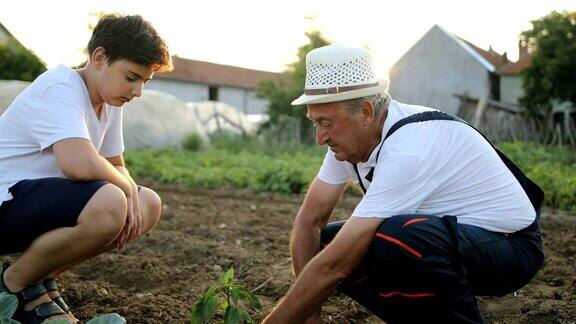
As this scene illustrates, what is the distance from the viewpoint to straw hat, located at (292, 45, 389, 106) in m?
2.38

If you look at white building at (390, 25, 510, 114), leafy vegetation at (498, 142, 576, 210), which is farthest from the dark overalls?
white building at (390, 25, 510, 114)

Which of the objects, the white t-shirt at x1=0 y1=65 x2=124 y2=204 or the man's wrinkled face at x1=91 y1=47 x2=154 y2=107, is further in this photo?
the man's wrinkled face at x1=91 y1=47 x2=154 y2=107

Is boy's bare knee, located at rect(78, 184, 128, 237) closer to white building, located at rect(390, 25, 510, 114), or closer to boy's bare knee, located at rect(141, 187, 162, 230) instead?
boy's bare knee, located at rect(141, 187, 162, 230)

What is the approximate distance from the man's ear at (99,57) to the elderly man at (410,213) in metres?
0.83

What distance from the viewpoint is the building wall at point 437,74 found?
83.2 ft

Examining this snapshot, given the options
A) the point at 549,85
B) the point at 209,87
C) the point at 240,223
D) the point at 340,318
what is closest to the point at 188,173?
the point at 240,223

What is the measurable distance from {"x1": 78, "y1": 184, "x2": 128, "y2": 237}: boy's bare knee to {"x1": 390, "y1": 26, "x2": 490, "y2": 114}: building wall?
22.7 metres

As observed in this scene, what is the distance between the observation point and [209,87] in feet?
135

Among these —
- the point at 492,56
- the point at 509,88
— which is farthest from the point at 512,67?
the point at 492,56

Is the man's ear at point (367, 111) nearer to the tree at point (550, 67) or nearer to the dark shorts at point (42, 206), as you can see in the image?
the dark shorts at point (42, 206)

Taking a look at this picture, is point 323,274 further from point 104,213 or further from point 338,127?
point 104,213

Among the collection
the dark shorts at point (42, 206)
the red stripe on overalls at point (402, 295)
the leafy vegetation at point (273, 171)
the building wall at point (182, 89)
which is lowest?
the building wall at point (182, 89)

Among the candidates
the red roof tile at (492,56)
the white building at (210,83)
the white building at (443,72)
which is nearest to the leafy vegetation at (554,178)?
the white building at (443,72)

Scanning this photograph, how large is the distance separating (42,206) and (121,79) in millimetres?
572
